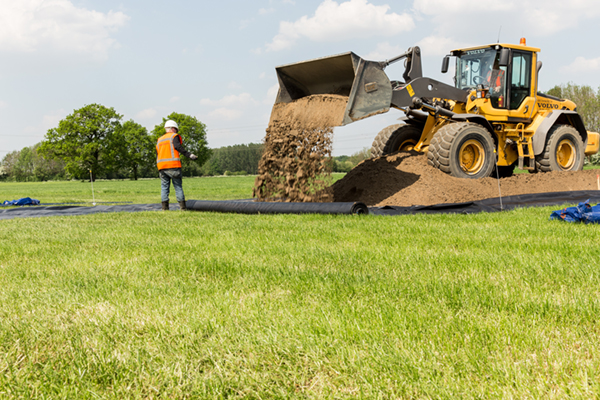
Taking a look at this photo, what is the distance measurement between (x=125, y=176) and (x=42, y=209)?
69.0 metres

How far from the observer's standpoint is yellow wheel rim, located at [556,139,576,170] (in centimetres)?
1357

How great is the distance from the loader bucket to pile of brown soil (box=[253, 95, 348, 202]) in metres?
0.38

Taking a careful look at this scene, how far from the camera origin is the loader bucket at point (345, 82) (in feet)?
29.7

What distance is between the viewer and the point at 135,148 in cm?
6850

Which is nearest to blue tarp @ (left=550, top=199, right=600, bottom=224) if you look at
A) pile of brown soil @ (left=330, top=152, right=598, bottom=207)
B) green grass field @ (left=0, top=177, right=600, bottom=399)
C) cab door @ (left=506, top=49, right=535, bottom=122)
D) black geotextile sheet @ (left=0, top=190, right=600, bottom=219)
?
green grass field @ (left=0, top=177, right=600, bottom=399)

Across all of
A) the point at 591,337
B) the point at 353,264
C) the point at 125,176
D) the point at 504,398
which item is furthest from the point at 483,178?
the point at 125,176

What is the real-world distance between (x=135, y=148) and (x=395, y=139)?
62306 millimetres

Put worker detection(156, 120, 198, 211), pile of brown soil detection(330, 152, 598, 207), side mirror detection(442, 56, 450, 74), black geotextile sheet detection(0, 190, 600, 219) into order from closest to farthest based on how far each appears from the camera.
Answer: black geotextile sheet detection(0, 190, 600, 219), pile of brown soil detection(330, 152, 598, 207), worker detection(156, 120, 198, 211), side mirror detection(442, 56, 450, 74)

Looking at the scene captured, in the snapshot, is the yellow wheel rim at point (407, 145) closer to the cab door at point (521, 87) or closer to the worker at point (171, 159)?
the cab door at point (521, 87)

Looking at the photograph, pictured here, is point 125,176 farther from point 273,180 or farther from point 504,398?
point 504,398

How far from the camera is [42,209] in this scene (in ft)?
36.9

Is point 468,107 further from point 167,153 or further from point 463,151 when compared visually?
point 167,153

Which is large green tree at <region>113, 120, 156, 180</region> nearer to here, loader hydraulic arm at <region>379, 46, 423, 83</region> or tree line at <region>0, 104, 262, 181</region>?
tree line at <region>0, 104, 262, 181</region>

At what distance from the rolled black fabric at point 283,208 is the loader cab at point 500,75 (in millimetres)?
6752
